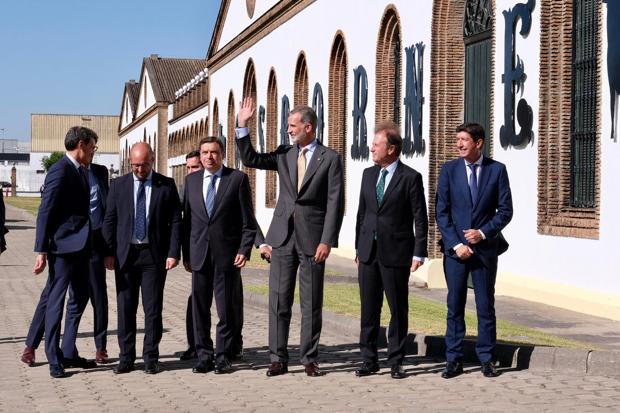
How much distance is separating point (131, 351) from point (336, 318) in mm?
3664

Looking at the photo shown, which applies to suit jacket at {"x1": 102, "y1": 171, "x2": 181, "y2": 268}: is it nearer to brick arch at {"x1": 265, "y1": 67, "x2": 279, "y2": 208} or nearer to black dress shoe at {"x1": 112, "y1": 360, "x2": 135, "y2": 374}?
black dress shoe at {"x1": 112, "y1": 360, "x2": 135, "y2": 374}

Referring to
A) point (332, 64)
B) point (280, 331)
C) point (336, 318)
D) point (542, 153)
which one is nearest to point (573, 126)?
point (542, 153)

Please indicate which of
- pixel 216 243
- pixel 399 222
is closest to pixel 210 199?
pixel 216 243

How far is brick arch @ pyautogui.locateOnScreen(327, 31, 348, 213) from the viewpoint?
1156 inches

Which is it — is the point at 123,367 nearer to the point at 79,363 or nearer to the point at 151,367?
the point at 151,367

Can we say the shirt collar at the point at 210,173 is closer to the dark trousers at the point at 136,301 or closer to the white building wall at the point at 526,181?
the dark trousers at the point at 136,301

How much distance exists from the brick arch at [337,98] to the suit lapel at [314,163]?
19.8 m

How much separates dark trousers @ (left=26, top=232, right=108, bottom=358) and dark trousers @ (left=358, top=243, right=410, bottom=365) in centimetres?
224

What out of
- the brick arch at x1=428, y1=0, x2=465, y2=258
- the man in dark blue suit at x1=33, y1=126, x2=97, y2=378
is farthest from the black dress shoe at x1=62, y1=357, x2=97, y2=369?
the brick arch at x1=428, y1=0, x2=465, y2=258

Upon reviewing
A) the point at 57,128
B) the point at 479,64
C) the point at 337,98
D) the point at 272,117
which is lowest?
the point at 479,64

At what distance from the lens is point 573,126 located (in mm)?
15867

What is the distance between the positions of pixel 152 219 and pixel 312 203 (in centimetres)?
131

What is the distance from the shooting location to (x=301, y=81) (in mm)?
34156

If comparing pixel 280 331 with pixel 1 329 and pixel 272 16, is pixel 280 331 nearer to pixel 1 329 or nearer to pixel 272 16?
pixel 1 329
